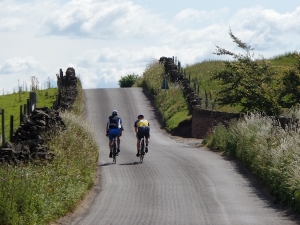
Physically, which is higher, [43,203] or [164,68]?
[164,68]

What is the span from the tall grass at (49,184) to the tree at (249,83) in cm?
1372

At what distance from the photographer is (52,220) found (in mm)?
14656

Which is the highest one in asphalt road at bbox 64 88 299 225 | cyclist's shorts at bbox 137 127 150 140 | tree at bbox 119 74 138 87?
tree at bbox 119 74 138 87

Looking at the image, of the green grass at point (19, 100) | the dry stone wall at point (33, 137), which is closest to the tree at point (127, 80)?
the green grass at point (19, 100)

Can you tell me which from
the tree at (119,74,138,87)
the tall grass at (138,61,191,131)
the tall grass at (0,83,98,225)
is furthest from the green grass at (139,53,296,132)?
the tall grass at (0,83,98,225)

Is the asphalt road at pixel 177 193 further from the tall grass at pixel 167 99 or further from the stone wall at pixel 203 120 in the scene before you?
the tall grass at pixel 167 99

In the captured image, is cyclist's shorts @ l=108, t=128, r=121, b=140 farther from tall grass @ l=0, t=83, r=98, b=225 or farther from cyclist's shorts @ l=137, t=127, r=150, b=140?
tall grass @ l=0, t=83, r=98, b=225

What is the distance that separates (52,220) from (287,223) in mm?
4924

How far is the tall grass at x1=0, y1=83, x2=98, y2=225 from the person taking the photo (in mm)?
13764

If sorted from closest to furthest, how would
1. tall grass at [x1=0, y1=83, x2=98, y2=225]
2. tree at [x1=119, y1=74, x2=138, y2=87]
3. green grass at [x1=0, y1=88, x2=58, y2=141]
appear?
tall grass at [x1=0, y1=83, x2=98, y2=225], green grass at [x1=0, y1=88, x2=58, y2=141], tree at [x1=119, y1=74, x2=138, y2=87]

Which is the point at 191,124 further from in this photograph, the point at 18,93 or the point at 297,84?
the point at 18,93

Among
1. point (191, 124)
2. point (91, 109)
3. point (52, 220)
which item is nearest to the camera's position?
point (52, 220)

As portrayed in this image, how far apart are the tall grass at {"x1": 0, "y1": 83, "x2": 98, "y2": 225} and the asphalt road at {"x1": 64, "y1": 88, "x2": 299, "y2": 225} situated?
0.54 meters

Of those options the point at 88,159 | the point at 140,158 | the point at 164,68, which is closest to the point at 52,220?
the point at 88,159
